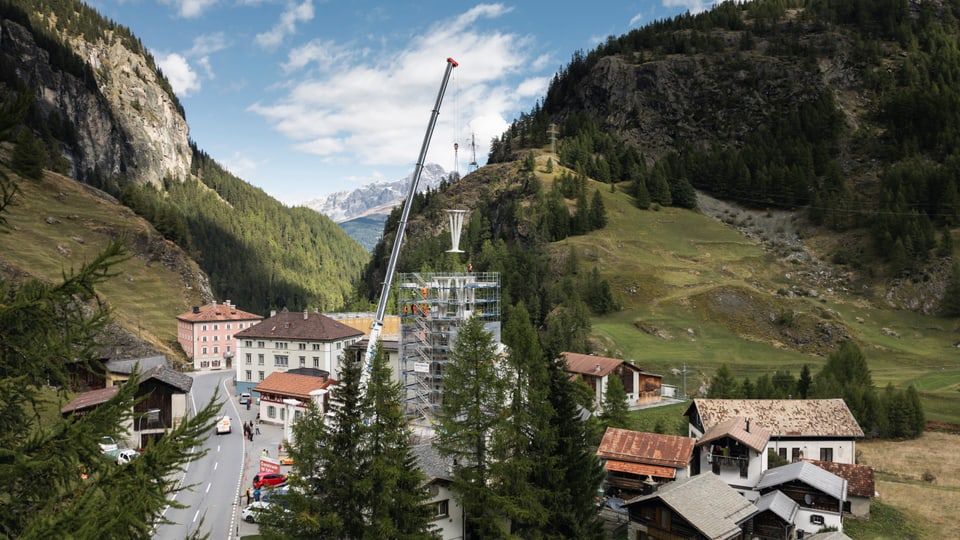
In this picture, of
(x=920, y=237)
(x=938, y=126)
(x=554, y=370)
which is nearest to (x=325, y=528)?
(x=554, y=370)

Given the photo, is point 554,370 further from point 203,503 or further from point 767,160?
point 767,160

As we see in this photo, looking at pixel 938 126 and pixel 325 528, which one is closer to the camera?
pixel 325 528

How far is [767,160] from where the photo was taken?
168750 mm

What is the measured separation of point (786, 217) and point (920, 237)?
117 feet

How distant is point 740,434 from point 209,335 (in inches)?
3362

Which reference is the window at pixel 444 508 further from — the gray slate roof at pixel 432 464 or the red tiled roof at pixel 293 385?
the red tiled roof at pixel 293 385

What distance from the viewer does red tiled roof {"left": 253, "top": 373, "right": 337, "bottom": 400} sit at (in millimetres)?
63844

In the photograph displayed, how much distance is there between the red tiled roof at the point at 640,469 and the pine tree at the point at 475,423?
1473 cm

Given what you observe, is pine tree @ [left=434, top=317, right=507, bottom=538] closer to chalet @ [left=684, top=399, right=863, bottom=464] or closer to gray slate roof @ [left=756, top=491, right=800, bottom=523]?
gray slate roof @ [left=756, top=491, right=800, bottom=523]

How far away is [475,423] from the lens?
32562 mm

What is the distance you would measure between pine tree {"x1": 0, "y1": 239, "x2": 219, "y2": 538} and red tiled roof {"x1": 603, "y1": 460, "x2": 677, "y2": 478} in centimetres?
3971

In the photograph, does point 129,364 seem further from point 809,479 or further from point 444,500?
point 809,479

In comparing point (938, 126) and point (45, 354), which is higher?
point (938, 126)

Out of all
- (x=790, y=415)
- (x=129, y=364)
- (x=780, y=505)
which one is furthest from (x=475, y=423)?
(x=129, y=364)
